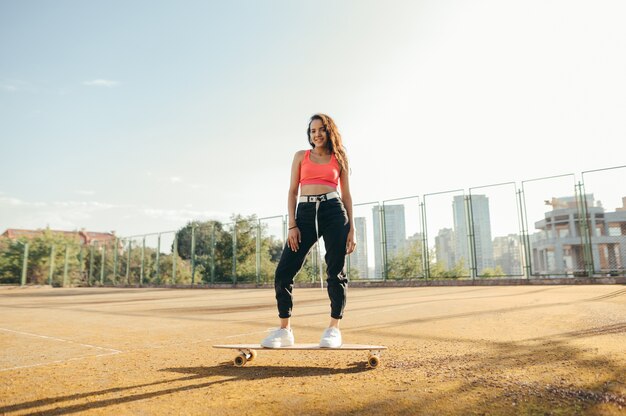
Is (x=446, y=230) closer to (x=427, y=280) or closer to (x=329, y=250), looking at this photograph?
(x=427, y=280)

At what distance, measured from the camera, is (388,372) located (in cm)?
255

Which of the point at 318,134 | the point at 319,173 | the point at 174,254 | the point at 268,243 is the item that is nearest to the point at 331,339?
the point at 319,173

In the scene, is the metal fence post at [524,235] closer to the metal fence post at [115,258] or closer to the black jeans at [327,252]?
the black jeans at [327,252]

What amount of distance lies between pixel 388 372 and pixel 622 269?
13639 mm

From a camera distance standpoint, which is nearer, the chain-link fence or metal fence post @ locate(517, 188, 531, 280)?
the chain-link fence

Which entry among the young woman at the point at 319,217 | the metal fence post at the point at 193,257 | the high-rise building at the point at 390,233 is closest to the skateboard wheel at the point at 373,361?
the young woman at the point at 319,217

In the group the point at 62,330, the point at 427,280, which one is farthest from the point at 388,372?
the point at 427,280

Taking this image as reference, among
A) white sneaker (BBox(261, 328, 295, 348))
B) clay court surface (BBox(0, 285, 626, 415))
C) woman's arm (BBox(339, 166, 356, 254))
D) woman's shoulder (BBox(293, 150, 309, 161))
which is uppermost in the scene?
woman's shoulder (BBox(293, 150, 309, 161))

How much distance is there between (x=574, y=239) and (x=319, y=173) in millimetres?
14284

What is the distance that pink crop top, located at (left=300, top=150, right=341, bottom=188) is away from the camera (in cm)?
319

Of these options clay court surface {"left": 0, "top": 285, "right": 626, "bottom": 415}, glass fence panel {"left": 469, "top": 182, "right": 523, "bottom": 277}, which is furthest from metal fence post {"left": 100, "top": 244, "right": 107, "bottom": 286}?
clay court surface {"left": 0, "top": 285, "right": 626, "bottom": 415}

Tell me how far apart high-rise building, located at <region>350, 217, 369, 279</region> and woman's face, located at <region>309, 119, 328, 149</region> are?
1516cm

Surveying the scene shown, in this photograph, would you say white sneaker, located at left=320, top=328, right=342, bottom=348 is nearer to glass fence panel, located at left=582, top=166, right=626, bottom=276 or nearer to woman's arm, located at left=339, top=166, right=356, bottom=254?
woman's arm, located at left=339, top=166, right=356, bottom=254

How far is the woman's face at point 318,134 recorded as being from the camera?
3268 millimetres
